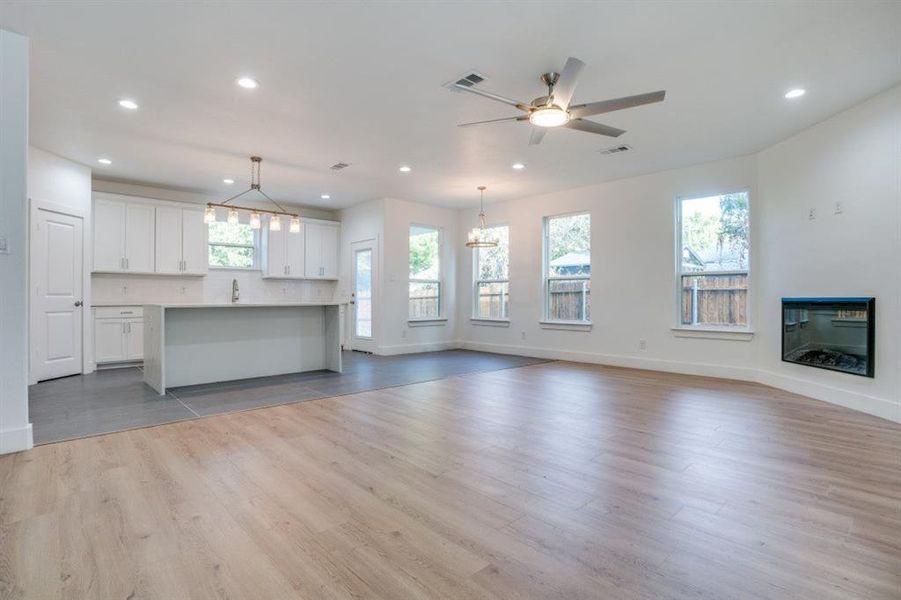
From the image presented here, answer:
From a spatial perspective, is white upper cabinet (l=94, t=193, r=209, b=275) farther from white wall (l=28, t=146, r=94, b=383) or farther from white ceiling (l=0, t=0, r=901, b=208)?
white ceiling (l=0, t=0, r=901, b=208)

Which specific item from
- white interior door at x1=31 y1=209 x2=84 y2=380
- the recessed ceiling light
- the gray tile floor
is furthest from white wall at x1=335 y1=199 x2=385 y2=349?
the recessed ceiling light

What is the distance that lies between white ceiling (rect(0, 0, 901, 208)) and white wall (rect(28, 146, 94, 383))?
305mm

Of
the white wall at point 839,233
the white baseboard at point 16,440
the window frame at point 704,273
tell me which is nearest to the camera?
the white baseboard at point 16,440

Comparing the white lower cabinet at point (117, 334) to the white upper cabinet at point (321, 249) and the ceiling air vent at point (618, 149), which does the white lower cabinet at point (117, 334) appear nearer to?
the white upper cabinet at point (321, 249)

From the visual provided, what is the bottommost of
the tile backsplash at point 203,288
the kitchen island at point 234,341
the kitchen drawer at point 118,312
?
the kitchen island at point 234,341

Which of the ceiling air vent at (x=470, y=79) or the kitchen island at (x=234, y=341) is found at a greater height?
the ceiling air vent at (x=470, y=79)

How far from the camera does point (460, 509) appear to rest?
7.25 ft

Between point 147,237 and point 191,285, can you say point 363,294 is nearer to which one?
point 191,285

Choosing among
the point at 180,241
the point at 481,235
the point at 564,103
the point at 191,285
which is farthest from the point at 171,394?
the point at 481,235

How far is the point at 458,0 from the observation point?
8.73 ft

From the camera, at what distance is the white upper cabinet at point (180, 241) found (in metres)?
7.06

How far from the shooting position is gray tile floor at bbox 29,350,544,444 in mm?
3707

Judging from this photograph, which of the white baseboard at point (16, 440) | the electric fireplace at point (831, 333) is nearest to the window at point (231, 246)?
the white baseboard at point (16, 440)

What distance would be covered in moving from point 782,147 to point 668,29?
10.8ft
